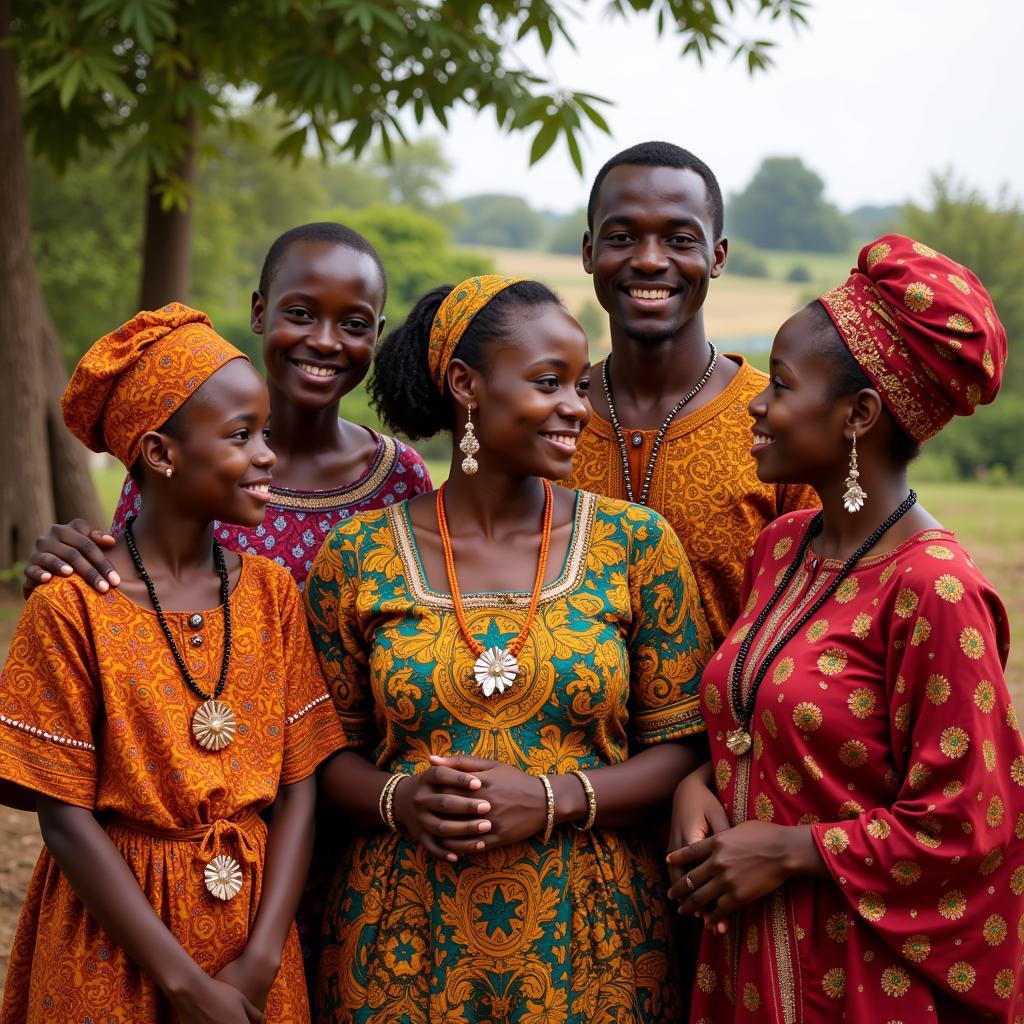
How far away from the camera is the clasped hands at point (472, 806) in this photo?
2.75 meters

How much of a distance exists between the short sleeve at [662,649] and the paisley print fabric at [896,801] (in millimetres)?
311

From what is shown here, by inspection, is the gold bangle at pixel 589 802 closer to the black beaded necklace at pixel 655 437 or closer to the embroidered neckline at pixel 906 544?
the embroidered neckline at pixel 906 544

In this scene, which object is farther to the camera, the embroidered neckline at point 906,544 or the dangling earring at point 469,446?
the dangling earring at point 469,446

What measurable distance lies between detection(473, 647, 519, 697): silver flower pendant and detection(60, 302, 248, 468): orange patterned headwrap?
34.8 inches

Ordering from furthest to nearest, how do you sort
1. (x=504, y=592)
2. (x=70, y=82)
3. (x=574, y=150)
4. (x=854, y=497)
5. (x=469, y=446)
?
(x=574, y=150) → (x=70, y=82) → (x=469, y=446) → (x=504, y=592) → (x=854, y=497)

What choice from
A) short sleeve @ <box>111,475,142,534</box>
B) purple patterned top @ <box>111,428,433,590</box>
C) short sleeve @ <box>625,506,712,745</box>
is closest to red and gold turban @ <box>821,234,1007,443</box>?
short sleeve @ <box>625,506,712,745</box>

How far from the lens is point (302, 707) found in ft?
9.87

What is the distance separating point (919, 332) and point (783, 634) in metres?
0.69

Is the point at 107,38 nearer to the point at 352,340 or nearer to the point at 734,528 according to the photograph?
the point at 352,340

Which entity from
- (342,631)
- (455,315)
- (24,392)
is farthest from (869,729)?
(24,392)

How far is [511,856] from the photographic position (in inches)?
113

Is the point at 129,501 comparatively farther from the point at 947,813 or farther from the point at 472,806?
the point at 947,813

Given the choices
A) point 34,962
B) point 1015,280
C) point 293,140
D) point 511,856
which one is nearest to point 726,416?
point 511,856

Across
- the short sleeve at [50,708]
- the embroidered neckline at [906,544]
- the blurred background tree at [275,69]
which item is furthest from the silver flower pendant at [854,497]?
the blurred background tree at [275,69]
